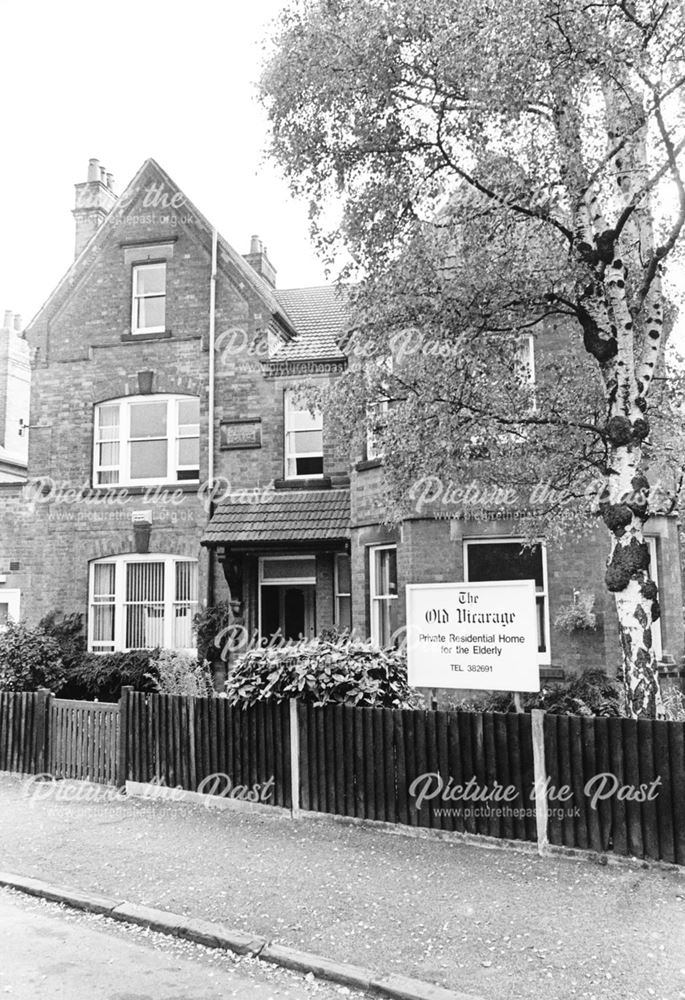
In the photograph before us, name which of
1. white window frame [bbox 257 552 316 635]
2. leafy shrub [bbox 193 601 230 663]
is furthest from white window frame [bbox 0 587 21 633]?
white window frame [bbox 257 552 316 635]

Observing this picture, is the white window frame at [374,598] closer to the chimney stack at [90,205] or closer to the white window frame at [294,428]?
the white window frame at [294,428]

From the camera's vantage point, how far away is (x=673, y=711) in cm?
1166

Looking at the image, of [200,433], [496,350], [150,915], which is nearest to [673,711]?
[496,350]

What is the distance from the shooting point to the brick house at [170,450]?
17297mm

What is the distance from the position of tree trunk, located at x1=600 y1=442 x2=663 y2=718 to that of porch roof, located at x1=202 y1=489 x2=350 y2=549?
8.21 m

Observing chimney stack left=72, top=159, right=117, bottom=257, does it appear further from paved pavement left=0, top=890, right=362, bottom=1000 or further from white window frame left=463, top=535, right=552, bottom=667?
paved pavement left=0, top=890, right=362, bottom=1000

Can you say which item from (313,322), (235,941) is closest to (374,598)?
(313,322)

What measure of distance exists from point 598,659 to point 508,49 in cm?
905

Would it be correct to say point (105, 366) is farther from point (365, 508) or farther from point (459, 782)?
point (459, 782)

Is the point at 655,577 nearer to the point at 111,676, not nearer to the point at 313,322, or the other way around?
the point at 111,676

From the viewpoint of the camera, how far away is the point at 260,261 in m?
23.0

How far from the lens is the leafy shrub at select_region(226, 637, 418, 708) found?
903 centimetres

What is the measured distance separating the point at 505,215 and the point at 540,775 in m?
5.75

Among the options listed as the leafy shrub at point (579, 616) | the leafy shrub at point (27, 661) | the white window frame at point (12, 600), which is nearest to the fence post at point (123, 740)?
the leafy shrub at point (27, 661)
